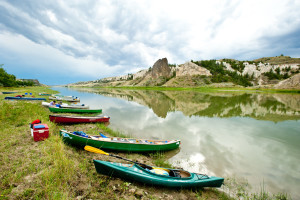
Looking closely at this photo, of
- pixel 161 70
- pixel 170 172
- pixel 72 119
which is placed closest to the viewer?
pixel 170 172

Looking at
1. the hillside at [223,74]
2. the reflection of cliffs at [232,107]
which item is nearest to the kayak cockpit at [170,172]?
the reflection of cliffs at [232,107]

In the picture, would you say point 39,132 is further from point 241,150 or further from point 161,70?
point 161,70

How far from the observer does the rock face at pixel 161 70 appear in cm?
17062

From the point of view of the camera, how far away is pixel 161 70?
172m

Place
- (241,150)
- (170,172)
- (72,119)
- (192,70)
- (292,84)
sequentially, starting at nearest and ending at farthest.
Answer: (170,172) → (241,150) → (72,119) → (292,84) → (192,70)

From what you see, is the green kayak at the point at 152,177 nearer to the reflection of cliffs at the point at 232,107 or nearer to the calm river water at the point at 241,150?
the calm river water at the point at 241,150

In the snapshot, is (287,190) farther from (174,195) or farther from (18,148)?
(18,148)

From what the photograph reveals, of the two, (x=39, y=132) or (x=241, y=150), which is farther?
(x=241, y=150)

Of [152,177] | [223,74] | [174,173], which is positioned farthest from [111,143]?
[223,74]

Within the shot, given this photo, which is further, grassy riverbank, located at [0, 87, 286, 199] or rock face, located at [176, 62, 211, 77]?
rock face, located at [176, 62, 211, 77]

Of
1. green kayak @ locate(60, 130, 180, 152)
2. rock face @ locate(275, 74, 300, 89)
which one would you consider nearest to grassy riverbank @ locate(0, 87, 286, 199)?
green kayak @ locate(60, 130, 180, 152)

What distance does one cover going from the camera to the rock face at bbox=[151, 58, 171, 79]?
171 metres

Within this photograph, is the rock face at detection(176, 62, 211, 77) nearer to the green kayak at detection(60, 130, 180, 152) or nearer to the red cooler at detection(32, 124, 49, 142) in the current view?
the green kayak at detection(60, 130, 180, 152)

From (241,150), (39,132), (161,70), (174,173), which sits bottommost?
(241,150)
